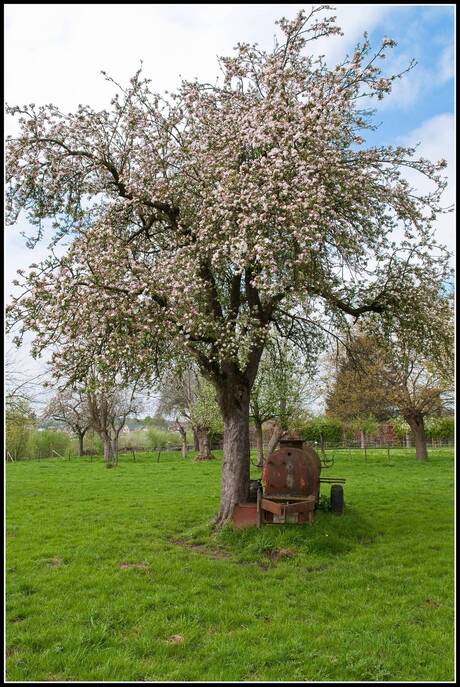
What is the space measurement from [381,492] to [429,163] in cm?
1413

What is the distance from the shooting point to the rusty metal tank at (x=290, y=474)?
48.0 feet

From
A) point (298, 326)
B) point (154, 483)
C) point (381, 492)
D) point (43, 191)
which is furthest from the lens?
point (154, 483)

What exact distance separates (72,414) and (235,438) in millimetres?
48581

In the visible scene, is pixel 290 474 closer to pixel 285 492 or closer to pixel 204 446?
pixel 285 492

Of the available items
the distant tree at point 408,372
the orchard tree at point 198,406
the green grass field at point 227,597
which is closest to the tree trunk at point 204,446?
the orchard tree at point 198,406

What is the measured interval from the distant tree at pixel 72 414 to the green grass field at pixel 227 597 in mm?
37882

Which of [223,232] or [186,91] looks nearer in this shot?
[223,232]

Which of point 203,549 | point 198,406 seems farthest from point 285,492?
point 198,406

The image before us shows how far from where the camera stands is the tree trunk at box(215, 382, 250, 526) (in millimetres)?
15020

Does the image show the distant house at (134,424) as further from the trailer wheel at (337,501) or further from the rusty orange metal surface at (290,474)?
the rusty orange metal surface at (290,474)

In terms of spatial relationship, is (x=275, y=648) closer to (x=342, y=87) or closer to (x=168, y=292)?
(x=168, y=292)

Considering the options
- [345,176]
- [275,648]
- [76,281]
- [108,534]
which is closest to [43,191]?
[76,281]

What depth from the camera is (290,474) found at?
14.8 m

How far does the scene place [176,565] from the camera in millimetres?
11719
